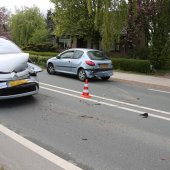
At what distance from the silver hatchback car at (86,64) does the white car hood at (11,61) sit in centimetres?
596

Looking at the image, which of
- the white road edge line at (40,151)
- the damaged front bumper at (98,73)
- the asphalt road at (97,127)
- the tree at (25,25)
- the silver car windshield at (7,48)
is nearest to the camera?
the white road edge line at (40,151)

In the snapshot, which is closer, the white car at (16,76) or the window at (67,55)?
the white car at (16,76)

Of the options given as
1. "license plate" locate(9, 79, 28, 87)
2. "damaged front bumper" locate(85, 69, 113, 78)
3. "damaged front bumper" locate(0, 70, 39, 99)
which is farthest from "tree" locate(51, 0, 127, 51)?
"license plate" locate(9, 79, 28, 87)

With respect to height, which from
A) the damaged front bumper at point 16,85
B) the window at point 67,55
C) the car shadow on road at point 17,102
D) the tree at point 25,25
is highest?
the tree at point 25,25

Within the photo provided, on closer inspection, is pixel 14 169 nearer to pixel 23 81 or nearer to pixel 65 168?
pixel 65 168

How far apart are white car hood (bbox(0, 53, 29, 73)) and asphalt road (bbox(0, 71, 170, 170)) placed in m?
1.00

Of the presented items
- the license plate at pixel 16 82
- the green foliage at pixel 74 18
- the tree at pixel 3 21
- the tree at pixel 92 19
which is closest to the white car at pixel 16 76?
the license plate at pixel 16 82

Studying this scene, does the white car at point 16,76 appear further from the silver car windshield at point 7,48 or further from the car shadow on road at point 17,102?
the car shadow on road at point 17,102

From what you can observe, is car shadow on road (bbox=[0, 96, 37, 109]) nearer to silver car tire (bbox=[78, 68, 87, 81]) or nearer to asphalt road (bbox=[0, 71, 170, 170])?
asphalt road (bbox=[0, 71, 170, 170])

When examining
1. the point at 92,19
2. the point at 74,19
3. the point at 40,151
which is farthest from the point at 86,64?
the point at 74,19

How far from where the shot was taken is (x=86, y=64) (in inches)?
581

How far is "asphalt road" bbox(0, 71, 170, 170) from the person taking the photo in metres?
5.20

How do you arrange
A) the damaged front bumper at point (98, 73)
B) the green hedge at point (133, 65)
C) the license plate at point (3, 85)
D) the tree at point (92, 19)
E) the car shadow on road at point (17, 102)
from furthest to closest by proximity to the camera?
the tree at point (92, 19) → the green hedge at point (133, 65) → the damaged front bumper at point (98, 73) → the car shadow on road at point (17, 102) → the license plate at point (3, 85)

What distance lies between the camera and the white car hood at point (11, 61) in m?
8.23
